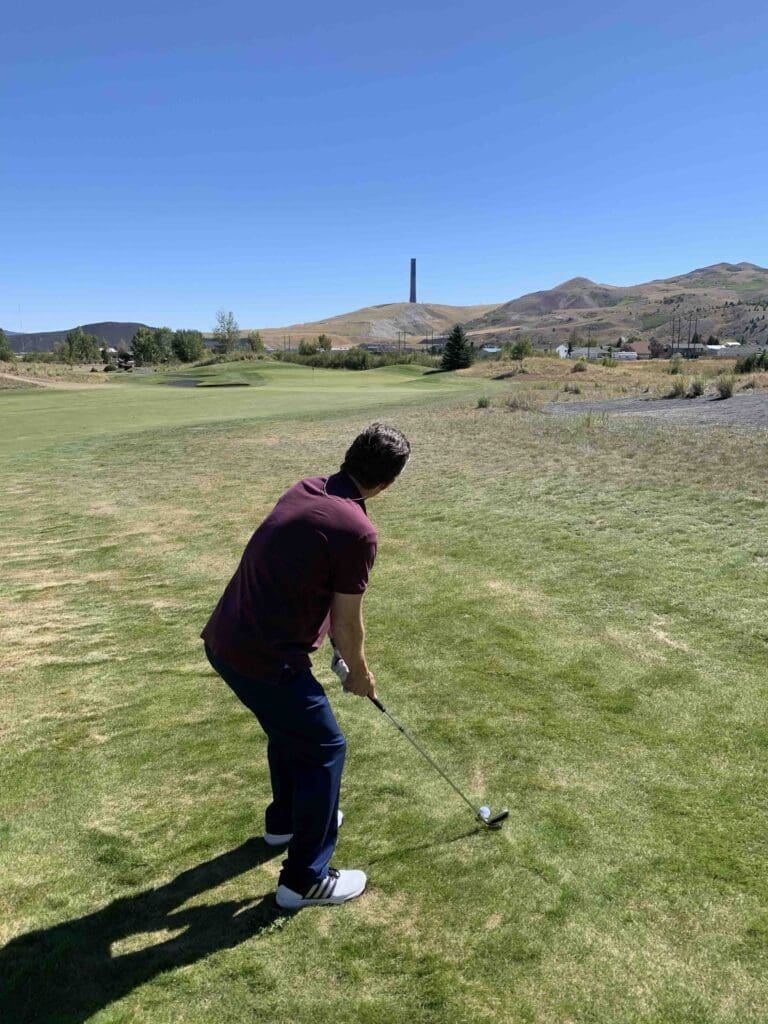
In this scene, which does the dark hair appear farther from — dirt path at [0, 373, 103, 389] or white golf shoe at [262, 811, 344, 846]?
dirt path at [0, 373, 103, 389]

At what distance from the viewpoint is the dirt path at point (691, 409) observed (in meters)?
17.1

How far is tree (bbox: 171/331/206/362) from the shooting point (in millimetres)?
116562

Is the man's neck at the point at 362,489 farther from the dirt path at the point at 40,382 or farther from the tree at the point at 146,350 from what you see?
the tree at the point at 146,350

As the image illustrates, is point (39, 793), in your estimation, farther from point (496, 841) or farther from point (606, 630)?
point (606, 630)

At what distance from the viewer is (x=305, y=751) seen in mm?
3135

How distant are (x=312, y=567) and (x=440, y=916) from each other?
1705mm

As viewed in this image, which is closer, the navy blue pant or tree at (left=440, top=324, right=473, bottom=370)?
the navy blue pant

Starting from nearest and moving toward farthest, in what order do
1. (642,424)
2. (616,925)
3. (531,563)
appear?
1. (616,925)
2. (531,563)
3. (642,424)

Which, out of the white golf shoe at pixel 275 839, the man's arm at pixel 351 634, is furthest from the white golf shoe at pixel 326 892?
the man's arm at pixel 351 634

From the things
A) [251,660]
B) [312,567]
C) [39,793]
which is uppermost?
[312,567]

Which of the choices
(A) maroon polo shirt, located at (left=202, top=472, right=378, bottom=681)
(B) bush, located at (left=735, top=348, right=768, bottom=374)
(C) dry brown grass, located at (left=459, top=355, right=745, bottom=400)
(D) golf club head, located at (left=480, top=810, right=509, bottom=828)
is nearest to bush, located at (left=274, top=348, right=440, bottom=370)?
(C) dry brown grass, located at (left=459, top=355, right=745, bottom=400)

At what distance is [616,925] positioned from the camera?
311cm

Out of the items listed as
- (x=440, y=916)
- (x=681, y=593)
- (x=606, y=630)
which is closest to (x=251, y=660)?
(x=440, y=916)

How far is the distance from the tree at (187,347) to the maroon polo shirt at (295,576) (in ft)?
390
